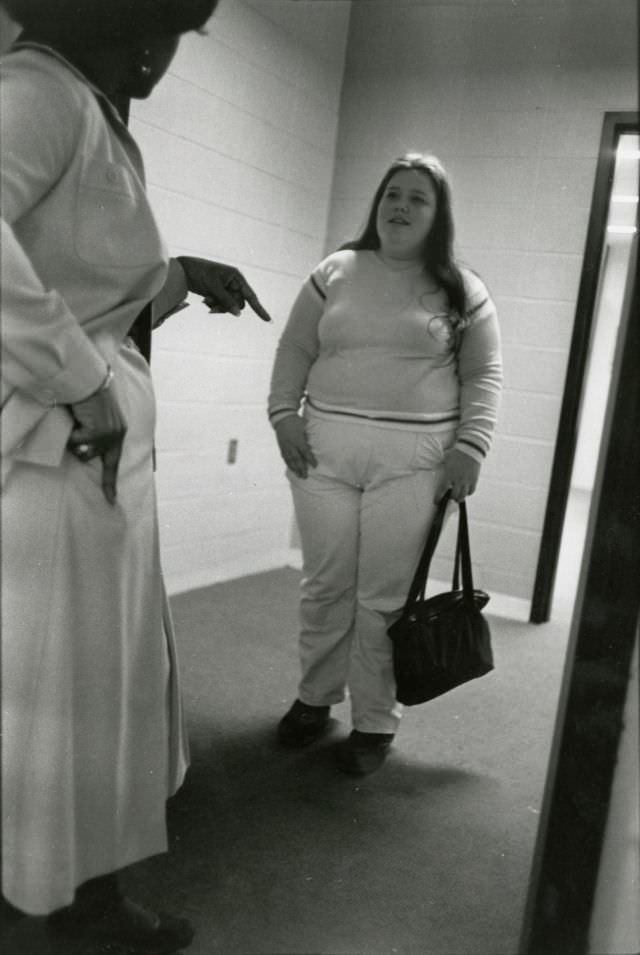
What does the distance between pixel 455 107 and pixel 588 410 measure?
50 cm

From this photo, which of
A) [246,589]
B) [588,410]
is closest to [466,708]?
[246,589]

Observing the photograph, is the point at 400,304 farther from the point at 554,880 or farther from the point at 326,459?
the point at 554,880

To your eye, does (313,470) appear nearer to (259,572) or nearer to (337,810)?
(259,572)

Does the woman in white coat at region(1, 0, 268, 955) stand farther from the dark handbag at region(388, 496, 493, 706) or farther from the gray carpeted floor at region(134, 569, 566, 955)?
the dark handbag at region(388, 496, 493, 706)

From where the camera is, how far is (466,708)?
1.85 metres

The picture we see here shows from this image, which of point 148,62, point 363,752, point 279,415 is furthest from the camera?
point 363,752

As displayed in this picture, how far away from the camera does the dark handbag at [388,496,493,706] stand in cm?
134

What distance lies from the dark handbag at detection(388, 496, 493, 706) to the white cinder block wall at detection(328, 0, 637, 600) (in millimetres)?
70

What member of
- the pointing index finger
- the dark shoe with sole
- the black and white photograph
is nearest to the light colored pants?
the black and white photograph

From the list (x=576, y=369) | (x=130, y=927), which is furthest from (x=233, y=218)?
(x=130, y=927)

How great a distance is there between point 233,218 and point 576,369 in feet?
1.84

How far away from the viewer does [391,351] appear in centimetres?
130

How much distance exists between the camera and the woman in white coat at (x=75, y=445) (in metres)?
0.78

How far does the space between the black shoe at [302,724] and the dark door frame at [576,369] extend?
437 millimetres
